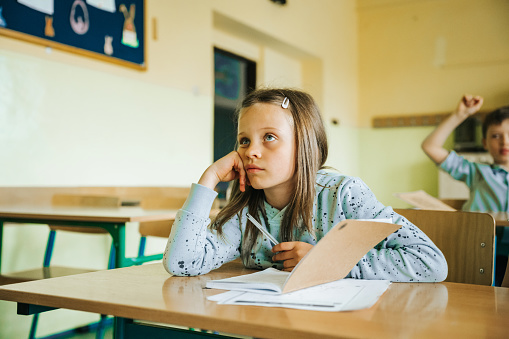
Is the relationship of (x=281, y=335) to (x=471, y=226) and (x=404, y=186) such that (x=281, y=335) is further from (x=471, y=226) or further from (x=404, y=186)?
(x=404, y=186)

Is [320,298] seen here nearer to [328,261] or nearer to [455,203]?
[328,261]

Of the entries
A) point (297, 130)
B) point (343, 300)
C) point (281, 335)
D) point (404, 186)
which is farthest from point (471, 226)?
point (404, 186)

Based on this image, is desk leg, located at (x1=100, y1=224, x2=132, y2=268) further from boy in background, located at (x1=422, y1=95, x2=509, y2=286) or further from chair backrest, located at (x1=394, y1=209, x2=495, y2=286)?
boy in background, located at (x1=422, y1=95, x2=509, y2=286)

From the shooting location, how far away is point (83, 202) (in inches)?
101

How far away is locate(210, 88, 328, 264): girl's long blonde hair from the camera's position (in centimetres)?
112

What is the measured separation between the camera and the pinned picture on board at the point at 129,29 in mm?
3205

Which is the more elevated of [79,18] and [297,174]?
[79,18]

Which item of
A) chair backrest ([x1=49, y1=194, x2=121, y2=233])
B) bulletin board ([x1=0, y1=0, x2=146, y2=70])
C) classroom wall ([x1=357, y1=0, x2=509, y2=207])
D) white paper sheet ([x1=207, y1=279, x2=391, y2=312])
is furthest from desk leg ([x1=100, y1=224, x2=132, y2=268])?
classroom wall ([x1=357, y1=0, x2=509, y2=207])

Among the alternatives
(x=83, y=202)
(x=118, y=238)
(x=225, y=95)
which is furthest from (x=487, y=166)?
(x=225, y=95)

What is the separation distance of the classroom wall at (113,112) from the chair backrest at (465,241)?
1.45 metres

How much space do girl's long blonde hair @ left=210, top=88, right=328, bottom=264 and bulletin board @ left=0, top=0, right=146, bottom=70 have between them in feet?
6.10

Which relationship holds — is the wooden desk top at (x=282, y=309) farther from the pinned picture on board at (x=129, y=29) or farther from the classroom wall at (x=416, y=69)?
the classroom wall at (x=416, y=69)

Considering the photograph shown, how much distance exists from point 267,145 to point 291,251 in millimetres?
239

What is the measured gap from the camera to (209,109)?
13.0 ft
